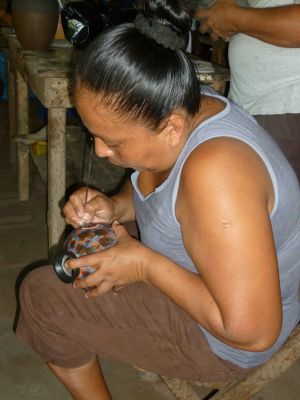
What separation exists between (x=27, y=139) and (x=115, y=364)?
1.26m

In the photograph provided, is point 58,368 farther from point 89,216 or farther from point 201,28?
point 201,28

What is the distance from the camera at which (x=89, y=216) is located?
1215 millimetres

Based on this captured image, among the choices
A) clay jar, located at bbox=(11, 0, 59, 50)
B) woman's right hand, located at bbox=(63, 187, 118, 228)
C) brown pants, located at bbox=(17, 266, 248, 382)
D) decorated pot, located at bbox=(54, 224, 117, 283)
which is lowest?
brown pants, located at bbox=(17, 266, 248, 382)

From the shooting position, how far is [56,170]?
175cm

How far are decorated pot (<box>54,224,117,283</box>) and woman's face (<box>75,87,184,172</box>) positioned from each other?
0.16 metres

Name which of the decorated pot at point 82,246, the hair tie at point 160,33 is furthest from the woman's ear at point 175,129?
the decorated pot at point 82,246

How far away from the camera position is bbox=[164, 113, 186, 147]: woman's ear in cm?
91

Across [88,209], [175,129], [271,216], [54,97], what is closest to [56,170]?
[54,97]

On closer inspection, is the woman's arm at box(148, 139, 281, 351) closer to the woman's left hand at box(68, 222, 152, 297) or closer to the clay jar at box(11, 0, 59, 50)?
the woman's left hand at box(68, 222, 152, 297)

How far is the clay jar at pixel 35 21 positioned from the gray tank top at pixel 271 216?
1.08 meters

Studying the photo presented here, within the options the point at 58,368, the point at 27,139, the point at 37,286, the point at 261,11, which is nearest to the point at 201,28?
the point at 261,11

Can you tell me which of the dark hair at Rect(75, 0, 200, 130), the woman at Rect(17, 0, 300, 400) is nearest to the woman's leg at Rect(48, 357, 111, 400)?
the woman at Rect(17, 0, 300, 400)

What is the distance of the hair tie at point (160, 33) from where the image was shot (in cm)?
88

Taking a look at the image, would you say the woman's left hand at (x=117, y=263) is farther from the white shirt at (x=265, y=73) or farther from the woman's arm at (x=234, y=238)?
the white shirt at (x=265, y=73)
